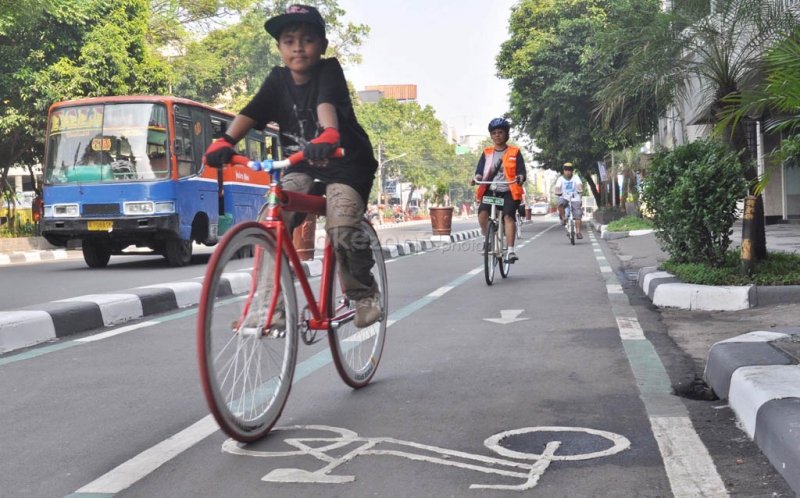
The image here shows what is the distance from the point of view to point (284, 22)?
417 centimetres

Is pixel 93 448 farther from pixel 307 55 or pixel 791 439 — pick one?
pixel 791 439

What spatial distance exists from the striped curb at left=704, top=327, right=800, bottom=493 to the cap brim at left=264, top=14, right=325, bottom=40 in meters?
2.45

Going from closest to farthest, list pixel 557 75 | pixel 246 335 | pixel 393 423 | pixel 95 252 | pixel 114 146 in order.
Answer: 1. pixel 246 335
2. pixel 393 423
3. pixel 114 146
4. pixel 95 252
5. pixel 557 75

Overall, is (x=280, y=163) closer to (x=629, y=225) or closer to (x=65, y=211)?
(x=65, y=211)

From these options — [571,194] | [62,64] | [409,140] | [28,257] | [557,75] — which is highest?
[409,140]

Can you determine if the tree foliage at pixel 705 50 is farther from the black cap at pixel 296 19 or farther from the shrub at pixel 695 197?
the black cap at pixel 296 19

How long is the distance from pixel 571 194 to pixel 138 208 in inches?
391

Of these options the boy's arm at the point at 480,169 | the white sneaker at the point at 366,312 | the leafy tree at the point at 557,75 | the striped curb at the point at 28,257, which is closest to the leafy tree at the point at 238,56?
the leafy tree at the point at 557,75

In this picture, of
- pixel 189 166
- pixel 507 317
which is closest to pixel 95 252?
pixel 189 166

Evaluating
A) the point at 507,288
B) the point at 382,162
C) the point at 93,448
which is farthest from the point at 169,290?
the point at 382,162

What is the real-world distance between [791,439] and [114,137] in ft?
45.4

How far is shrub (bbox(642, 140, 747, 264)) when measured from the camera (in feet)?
26.5

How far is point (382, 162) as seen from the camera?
261 feet

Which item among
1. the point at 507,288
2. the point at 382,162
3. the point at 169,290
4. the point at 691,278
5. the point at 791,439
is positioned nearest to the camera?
the point at 791,439
